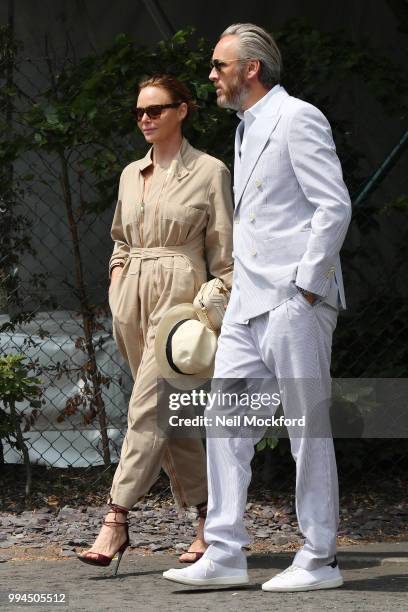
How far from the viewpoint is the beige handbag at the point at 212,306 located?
198 inches

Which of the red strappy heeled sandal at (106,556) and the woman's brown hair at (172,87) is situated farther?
the woman's brown hair at (172,87)

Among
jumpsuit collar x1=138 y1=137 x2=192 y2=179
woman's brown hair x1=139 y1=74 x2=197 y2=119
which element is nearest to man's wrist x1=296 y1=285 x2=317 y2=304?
jumpsuit collar x1=138 y1=137 x2=192 y2=179

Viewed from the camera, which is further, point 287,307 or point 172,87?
point 172,87

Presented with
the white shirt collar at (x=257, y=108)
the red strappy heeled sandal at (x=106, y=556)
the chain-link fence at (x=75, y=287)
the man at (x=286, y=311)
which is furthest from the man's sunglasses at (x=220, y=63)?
the chain-link fence at (x=75, y=287)

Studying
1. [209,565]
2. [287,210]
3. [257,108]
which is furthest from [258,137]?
[209,565]

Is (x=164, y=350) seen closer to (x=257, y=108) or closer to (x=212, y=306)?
(x=212, y=306)

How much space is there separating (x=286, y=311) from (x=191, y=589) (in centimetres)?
105

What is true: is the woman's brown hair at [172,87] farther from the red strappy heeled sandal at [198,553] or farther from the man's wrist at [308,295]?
the red strappy heeled sandal at [198,553]

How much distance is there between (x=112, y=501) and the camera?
5.10 metres

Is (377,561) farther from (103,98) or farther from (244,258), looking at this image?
(103,98)

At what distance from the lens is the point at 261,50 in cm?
477

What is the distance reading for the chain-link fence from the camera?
23.4 feet

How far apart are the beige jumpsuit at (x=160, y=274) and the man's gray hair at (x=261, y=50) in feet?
1.91

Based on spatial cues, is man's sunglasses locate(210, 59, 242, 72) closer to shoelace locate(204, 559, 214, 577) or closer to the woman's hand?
the woman's hand
